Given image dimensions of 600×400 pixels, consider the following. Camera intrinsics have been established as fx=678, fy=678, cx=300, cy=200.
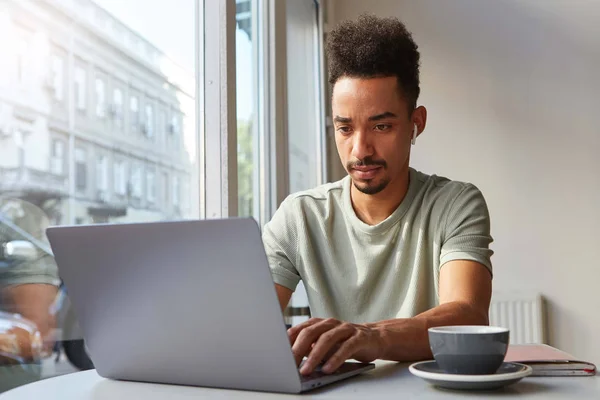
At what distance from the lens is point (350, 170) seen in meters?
1.37

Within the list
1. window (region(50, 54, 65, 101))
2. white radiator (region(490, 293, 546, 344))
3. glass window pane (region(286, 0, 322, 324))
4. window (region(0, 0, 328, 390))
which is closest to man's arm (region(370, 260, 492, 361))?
window (region(0, 0, 328, 390))

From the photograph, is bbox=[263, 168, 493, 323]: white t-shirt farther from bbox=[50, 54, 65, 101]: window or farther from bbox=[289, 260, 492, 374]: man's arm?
bbox=[50, 54, 65, 101]: window

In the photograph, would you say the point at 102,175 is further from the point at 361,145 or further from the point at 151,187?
the point at 361,145

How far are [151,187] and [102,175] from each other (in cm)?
23

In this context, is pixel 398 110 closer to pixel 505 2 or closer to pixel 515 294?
pixel 515 294

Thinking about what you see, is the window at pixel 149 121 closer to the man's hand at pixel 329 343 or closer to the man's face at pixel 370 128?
the man's face at pixel 370 128

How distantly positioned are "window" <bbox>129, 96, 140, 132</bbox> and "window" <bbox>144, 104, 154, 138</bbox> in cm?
4

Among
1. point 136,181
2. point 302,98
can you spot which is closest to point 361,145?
point 136,181

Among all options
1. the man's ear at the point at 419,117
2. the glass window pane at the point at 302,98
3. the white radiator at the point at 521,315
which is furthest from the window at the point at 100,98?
the white radiator at the point at 521,315

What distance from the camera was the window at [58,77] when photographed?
1226 mm

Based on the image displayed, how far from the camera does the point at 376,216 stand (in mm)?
1463

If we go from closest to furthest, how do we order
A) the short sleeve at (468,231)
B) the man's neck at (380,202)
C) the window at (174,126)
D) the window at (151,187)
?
the short sleeve at (468,231) < the man's neck at (380,202) < the window at (151,187) < the window at (174,126)

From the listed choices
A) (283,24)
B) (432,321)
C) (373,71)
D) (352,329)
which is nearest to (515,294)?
(283,24)

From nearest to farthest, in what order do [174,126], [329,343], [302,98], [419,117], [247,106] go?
[329,343] → [419,117] → [174,126] → [247,106] → [302,98]
